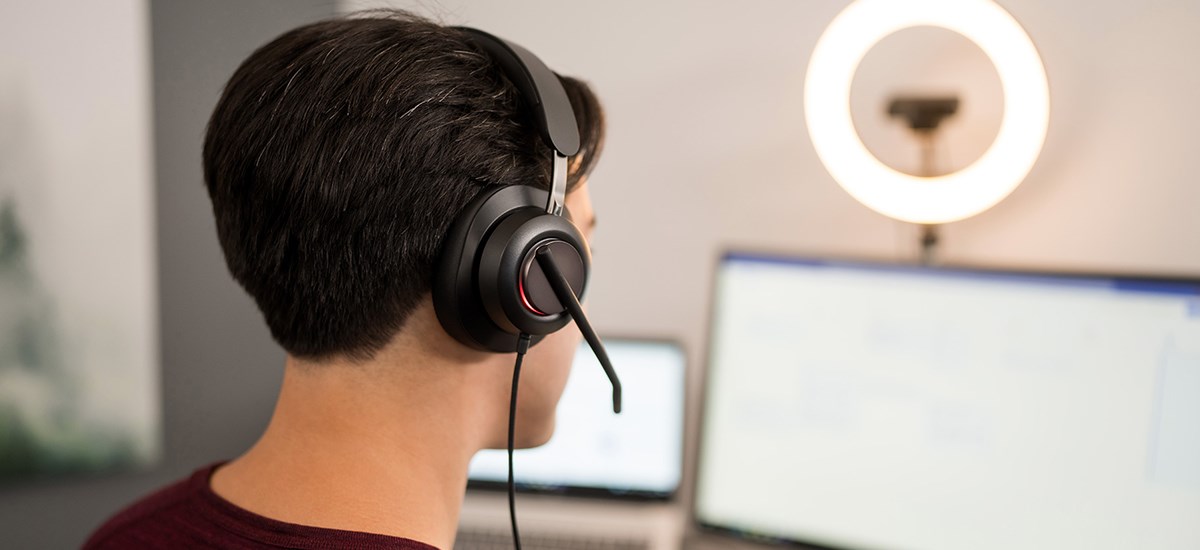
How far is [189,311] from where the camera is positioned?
1.09 metres

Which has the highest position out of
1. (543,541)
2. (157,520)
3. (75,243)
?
(75,243)

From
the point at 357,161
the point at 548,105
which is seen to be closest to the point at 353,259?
the point at 357,161

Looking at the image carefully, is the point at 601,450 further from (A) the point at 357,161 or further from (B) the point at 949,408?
(A) the point at 357,161

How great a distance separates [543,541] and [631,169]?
536 mm

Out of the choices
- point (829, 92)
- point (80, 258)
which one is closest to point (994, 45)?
point (829, 92)

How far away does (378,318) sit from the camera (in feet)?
2.01

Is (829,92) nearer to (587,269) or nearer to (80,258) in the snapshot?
(587,269)

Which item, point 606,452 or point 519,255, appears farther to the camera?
point 606,452

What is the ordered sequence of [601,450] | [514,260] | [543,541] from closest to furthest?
[514,260] < [543,541] < [601,450]

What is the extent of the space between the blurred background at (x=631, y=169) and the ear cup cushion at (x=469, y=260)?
368 mm

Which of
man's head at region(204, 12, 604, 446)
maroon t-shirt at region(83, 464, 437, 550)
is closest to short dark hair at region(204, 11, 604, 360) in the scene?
man's head at region(204, 12, 604, 446)

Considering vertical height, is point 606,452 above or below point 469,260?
below

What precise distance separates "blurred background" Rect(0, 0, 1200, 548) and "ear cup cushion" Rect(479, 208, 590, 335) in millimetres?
391

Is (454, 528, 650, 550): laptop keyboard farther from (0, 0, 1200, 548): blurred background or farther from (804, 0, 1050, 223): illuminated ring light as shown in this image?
(804, 0, 1050, 223): illuminated ring light
